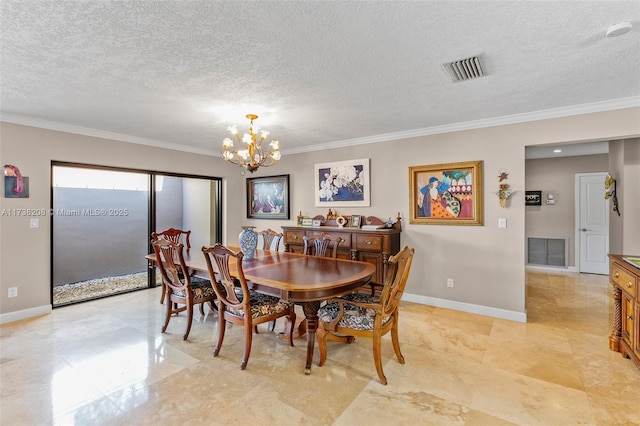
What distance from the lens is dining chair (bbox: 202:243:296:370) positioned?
243 cm

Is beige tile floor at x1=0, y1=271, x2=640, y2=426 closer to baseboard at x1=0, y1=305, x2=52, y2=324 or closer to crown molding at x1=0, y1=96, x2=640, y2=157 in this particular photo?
baseboard at x1=0, y1=305, x2=52, y2=324

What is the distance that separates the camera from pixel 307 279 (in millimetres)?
2391

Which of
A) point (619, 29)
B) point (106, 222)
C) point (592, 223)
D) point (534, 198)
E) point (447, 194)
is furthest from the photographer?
point (534, 198)

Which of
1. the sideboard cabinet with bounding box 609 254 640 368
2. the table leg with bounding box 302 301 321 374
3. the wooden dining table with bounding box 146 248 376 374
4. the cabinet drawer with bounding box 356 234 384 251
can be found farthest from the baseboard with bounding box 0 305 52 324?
the sideboard cabinet with bounding box 609 254 640 368

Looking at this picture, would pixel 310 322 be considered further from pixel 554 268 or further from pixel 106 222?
pixel 554 268

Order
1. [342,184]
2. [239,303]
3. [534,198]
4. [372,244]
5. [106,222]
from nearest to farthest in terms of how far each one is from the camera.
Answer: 1. [239,303]
2. [372,244]
3. [106,222]
4. [342,184]
5. [534,198]

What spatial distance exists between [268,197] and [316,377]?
3.95 metres

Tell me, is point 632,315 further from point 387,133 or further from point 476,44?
point 387,133

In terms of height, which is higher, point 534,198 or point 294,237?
point 534,198

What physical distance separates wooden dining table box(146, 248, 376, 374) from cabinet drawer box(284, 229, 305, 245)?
151 cm

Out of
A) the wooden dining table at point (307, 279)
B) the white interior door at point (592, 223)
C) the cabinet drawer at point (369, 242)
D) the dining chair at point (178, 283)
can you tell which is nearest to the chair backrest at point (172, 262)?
the dining chair at point (178, 283)

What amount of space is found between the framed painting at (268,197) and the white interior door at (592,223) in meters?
5.81

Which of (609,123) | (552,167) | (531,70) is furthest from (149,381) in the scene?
(552,167)

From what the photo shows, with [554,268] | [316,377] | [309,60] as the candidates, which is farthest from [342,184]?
[554,268]
